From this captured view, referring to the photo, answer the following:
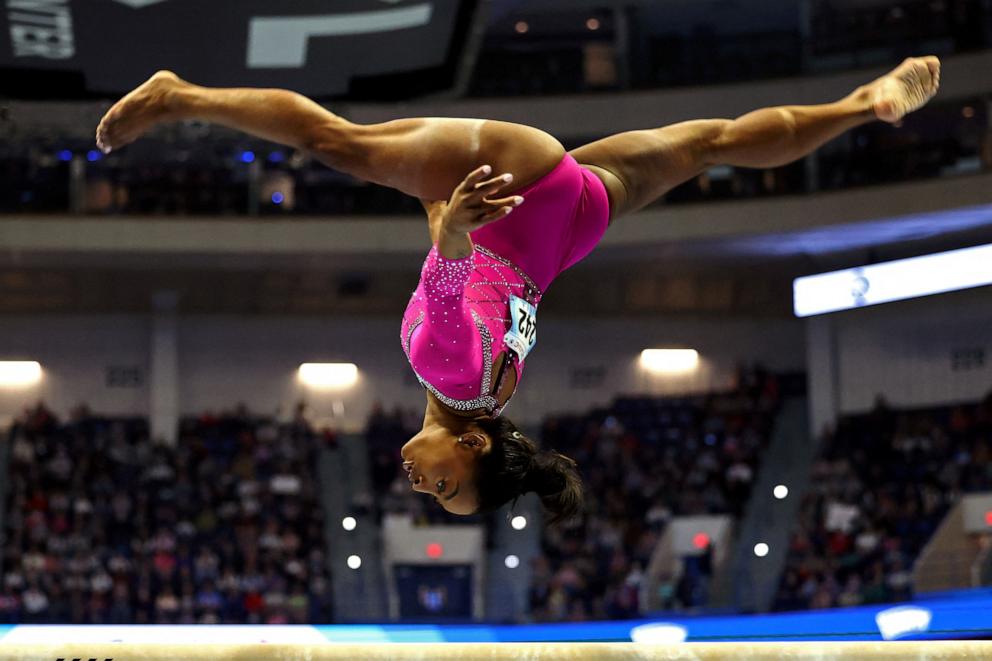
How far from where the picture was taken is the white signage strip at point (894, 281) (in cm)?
1823

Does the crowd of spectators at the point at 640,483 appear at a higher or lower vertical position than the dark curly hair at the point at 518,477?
lower

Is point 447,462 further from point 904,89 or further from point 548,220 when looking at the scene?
point 904,89

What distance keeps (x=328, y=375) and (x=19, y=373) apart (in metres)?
4.90

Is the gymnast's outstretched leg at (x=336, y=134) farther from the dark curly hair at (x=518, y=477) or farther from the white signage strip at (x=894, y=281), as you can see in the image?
the white signage strip at (x=894, y=281)

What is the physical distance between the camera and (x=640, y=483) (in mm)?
18828

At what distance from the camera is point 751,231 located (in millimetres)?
18047

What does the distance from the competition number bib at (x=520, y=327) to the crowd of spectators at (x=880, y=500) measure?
37.7ft

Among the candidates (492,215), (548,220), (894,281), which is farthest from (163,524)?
(492,215)

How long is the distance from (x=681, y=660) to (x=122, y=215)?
16111 millimetres

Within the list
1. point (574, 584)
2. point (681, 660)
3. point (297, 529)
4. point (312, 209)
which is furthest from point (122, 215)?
point (681, 660)

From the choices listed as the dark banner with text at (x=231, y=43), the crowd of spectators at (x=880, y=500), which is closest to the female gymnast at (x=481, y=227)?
the dark banner with text at (x=231, y=43)

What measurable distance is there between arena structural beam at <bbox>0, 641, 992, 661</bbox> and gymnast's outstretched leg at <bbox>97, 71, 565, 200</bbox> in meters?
1.48

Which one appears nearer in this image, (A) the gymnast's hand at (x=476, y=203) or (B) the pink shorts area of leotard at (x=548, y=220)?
(A) the gymnast's hand at (x=476, y=203)

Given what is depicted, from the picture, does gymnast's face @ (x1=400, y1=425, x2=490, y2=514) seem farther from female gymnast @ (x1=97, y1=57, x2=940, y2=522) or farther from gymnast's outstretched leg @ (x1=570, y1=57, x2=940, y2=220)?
gymnast's outstretched leg @ (x1=570, y1=57, x2=940, y2=220)
